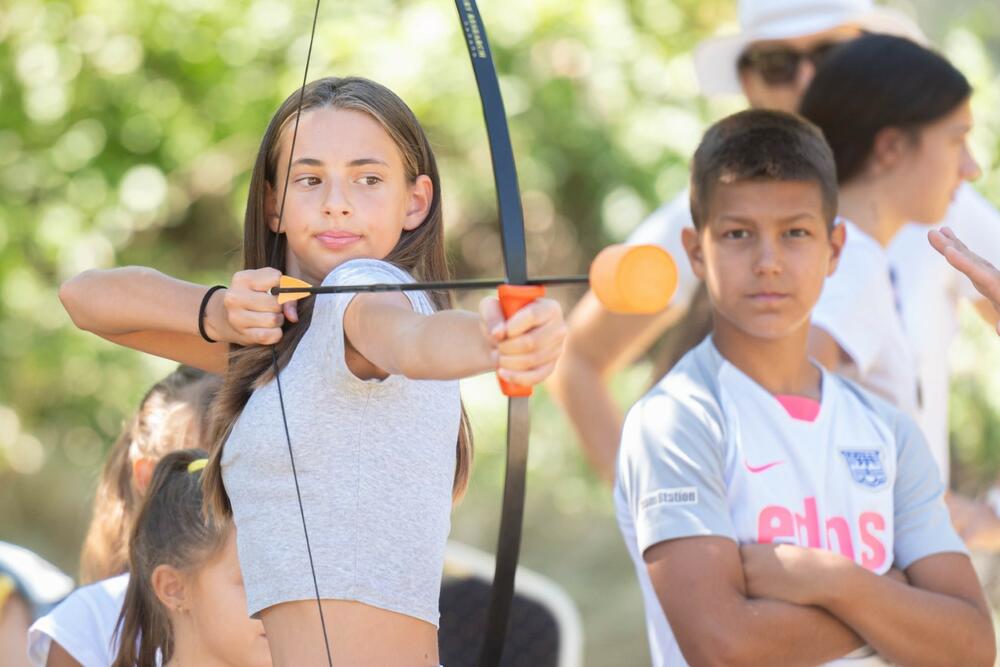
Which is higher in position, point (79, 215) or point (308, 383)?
point (79, 215)

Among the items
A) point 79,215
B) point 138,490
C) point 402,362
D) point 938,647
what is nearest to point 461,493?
point 402,362

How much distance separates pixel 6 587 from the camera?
2.31 meters

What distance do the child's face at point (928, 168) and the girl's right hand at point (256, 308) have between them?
4.19ft

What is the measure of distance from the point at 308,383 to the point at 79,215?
315cm

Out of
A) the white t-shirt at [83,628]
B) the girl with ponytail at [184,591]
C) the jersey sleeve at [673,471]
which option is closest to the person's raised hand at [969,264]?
the jersey sleeve at [673,471]

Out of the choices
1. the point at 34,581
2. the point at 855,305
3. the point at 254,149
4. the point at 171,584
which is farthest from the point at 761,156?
the point at 254,149

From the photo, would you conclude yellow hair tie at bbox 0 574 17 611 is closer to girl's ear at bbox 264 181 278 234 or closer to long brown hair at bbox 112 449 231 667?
long brown hair at bbox 112 449 231 667

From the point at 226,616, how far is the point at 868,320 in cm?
108

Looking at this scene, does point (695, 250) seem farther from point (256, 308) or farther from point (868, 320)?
point (256, 308)

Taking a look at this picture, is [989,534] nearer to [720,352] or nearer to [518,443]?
[720,352]

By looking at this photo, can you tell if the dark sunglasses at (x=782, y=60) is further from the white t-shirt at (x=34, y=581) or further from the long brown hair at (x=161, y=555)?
the white t-shirt at (x=34, y=581)

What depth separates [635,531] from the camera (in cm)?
184

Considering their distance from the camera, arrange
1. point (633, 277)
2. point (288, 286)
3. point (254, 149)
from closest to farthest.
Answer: point (633, 277) < point (288, 286) < point (254, 149)

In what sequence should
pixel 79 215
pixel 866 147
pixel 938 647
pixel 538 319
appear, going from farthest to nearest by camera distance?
pixel 79 215
pixel 866 147
pixel 938 647
pixel 538 319
